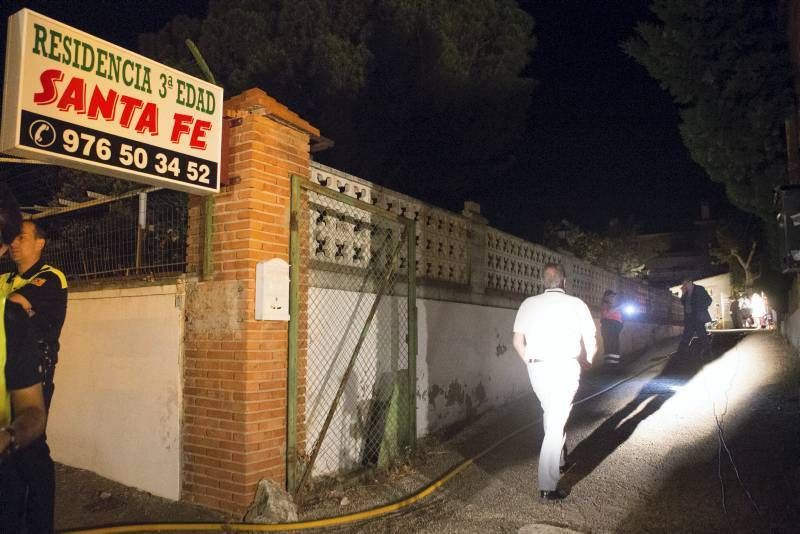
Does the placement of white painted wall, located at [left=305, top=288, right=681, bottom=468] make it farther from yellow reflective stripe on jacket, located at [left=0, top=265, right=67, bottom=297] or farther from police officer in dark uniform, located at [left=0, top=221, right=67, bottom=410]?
yellow reflective stripe on jacket, located at [left=0, top=265, right=67, bottom=297]

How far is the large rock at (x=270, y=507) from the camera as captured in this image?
4.08m

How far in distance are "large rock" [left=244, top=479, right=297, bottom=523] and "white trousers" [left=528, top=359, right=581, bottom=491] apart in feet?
6.48

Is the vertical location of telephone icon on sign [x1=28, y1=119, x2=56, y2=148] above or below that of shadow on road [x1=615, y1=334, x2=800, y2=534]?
above

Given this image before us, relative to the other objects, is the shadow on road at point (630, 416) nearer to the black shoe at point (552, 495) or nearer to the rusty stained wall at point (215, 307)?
the black shoe at point (552, 495)

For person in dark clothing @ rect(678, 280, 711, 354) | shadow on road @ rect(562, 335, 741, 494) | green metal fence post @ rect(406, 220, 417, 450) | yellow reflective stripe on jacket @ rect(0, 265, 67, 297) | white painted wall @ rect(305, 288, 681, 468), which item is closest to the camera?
yellow reflective stripe on jacket @ rect(0, 265, 67, 297)

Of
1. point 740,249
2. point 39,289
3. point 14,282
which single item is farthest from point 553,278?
point 740,249

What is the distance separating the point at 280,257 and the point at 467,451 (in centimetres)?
301

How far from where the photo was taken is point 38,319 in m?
3.38

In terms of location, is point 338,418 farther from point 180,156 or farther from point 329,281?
point 180,156

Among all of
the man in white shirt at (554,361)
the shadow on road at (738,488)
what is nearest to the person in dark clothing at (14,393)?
the man in white shirt at (554,361)

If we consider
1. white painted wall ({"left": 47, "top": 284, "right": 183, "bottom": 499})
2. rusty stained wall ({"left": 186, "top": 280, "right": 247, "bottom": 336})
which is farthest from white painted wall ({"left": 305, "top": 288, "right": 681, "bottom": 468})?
white painted wall ({"left": 47, "top": 284, "right": 183, "bottom": 499})

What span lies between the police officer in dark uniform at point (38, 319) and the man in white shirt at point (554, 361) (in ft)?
10.9

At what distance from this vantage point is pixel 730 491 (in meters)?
4.43

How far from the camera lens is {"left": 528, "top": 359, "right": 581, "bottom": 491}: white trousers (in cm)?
437
